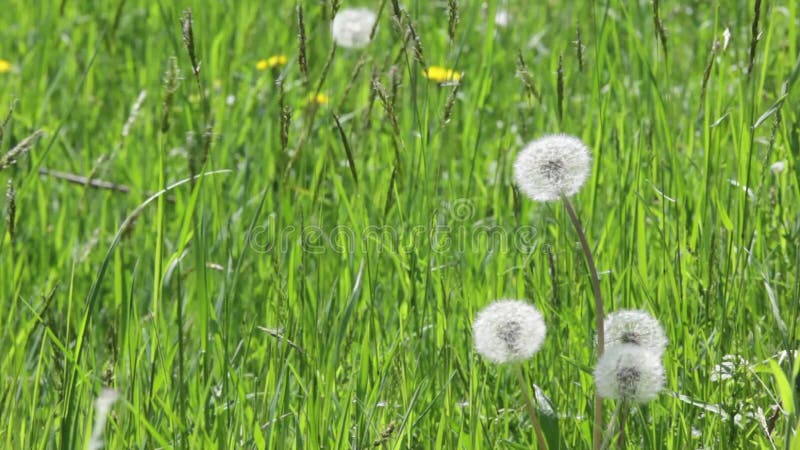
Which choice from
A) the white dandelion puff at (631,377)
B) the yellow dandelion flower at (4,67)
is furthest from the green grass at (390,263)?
the white dandelion puff at (631,377)

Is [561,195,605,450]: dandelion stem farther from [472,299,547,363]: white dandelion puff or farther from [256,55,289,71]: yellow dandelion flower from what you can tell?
[256,55,289,71]: yellow dandelion flower

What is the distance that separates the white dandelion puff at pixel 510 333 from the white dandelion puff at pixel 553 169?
17 cm

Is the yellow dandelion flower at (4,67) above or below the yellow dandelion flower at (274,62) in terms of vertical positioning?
below

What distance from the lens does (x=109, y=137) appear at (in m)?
3.35

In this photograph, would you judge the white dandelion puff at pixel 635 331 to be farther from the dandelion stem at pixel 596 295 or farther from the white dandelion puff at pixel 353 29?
the white dandelion puff at pixel 353 29

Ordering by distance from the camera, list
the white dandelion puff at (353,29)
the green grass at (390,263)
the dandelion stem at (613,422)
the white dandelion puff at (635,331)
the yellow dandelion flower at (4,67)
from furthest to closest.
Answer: the yellow dandelion flower at (4,67) → the white dandelion puff at (353,29) → the green grass at (390,263) → the white dandelion puff at (635,331) → the dandelion stem at (613,422)

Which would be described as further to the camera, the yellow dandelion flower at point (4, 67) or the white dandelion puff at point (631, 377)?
the yellow dandelion flower at point (4, 67)

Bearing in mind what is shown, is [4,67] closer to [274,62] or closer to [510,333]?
[274,62]

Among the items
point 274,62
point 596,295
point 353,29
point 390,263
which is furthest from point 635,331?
point 274,62

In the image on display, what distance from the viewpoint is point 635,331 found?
1.43 metres

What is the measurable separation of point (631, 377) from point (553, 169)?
34cm

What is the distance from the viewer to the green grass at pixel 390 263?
159cm

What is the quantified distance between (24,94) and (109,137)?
0.45 m

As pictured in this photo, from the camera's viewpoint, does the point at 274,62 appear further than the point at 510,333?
Yes
